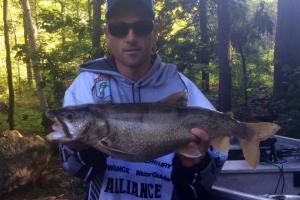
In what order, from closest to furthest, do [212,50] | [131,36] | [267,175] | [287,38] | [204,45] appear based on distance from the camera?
[131,36]
[267,175]
[287,38]
[204,45]
[212,50]

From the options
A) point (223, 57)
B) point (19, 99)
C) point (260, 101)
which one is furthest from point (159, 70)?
point (19, 99)

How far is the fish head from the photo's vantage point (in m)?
2.63

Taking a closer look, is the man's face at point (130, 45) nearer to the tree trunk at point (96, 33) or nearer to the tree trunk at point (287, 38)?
the tree trunk at point (287, 38)

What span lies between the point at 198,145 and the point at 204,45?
8646 mm

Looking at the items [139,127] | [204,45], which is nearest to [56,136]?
[139,127]

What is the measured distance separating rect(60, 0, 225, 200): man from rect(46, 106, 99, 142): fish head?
0.16 metres

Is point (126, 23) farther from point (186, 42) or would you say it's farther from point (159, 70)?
point (186, 42)

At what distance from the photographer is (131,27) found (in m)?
3.04

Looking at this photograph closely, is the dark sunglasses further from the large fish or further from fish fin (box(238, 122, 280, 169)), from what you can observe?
fish fin (box(238, 122, 280, 169))

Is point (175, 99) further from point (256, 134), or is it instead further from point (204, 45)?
point (204, 45)

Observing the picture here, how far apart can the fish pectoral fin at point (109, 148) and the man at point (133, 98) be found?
189mm

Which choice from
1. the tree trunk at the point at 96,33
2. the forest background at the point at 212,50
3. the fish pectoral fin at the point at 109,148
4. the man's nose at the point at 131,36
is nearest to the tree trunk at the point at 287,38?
the forest background at the point at 212,50

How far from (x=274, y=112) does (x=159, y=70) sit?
5.40 metres

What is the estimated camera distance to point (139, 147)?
268 cm
